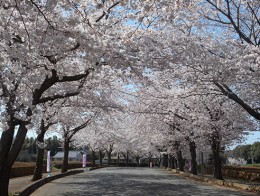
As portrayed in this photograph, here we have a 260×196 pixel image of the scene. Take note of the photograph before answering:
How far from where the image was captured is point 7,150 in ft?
35.7

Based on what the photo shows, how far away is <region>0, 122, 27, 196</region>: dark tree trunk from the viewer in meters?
10.9

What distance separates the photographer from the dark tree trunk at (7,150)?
1085 centimetres

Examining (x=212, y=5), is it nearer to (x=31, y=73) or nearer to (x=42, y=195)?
(x=31, y=73)

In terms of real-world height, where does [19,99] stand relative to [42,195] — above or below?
above

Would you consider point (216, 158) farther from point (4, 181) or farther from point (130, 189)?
point (4, 181)

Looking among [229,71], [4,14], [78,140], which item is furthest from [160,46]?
[78,140]

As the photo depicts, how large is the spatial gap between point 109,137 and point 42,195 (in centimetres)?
4080

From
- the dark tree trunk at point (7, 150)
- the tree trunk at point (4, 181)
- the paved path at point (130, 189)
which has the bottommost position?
the paved path at point (130, 189)

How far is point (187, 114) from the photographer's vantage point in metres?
25.0

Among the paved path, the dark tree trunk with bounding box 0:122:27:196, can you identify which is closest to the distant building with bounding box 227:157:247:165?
the paved path

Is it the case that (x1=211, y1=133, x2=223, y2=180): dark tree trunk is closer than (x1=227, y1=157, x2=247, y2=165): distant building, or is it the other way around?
(x1=211, y1=133, x2=223, y2=180): dark tree trunk

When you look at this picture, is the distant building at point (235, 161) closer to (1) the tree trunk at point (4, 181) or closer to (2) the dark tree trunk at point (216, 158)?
(2) the dark tree trunk at point (216, 158)

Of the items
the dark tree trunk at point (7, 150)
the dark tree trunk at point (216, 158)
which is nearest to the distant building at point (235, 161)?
the dark tree trunk at point (216, 158)

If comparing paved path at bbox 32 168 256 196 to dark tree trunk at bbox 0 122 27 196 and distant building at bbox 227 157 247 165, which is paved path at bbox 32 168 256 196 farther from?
distant building at bbox 227 157 247 165
